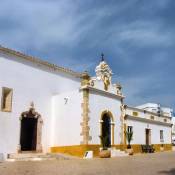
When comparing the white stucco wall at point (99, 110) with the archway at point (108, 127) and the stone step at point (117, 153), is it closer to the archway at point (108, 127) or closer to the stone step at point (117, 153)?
the archway at point (108, 127)

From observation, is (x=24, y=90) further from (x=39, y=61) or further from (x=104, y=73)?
(x=104, y=73)

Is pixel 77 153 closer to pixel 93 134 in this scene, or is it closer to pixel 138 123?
pixel 93 134

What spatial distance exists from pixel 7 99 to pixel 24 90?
139cm

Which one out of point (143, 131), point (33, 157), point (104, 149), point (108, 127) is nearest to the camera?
point (33, 157)

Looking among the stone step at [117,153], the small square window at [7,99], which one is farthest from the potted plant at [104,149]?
the small square window at [7,99]

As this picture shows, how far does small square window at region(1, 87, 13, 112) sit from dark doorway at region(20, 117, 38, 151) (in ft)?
5.26

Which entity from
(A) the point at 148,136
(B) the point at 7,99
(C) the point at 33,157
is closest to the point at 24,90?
(B) the point at 7,99

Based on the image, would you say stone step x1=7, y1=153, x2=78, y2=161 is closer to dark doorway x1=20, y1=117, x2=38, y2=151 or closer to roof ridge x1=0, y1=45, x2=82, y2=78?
dark doorway x1=20, y1=117, x2=38, y2=151

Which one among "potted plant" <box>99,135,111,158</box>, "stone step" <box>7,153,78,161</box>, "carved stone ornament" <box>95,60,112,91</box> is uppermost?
"carved stone ornament" <box>95,60,112,91</box>

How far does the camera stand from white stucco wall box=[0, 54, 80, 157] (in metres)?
17.9

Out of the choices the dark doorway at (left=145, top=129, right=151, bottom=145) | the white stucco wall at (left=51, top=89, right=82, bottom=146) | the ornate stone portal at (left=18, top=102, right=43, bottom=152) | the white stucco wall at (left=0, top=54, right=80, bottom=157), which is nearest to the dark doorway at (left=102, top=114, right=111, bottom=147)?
the white stucco wall at (left=51, top=89, right=82, bottom=146)

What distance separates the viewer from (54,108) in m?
21.2

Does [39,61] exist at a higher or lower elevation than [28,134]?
higher

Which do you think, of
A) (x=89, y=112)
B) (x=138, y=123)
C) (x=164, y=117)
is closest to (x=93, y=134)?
(x=89, y=112)
